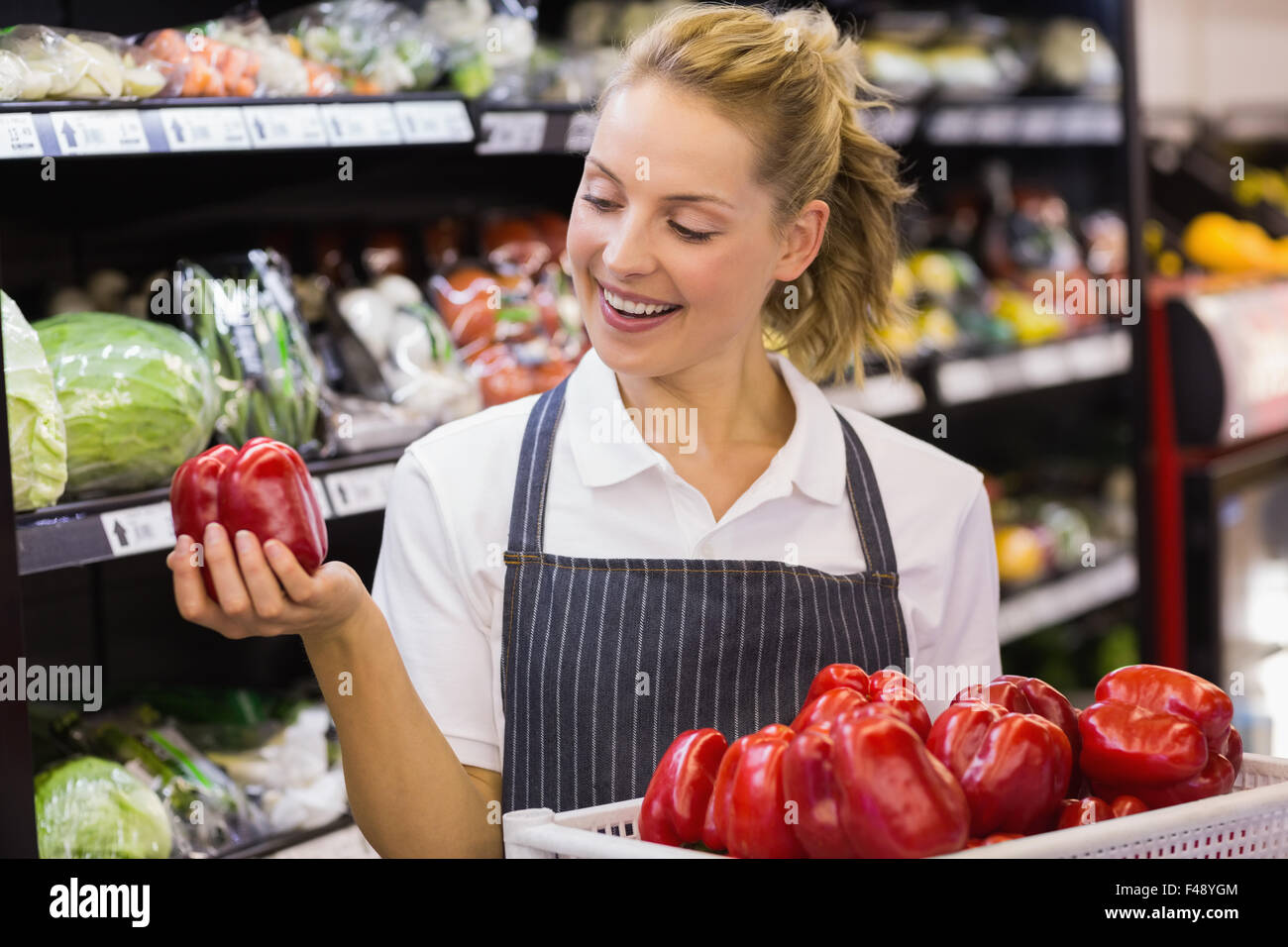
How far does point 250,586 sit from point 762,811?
48 centimetres

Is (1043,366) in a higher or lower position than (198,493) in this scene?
higher

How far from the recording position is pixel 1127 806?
111 centimetres

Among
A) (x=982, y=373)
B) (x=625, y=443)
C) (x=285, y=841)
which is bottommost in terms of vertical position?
(x=285, y=841)

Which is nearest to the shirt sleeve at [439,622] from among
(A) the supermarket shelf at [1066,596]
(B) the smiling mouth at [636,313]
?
(B) the smiling mouth at [636,313]

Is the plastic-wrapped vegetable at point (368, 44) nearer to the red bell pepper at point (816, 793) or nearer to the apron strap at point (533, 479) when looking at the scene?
the apron strap at point (533, 479)

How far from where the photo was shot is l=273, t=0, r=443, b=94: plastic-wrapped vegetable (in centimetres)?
226

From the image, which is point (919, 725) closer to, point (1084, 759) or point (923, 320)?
point (1084, 759)

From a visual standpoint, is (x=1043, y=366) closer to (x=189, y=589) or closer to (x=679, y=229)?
(x=679, y=229)

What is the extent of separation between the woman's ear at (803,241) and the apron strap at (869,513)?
0.24 meters

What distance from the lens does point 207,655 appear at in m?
2.51

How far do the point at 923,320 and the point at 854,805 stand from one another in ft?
9.05

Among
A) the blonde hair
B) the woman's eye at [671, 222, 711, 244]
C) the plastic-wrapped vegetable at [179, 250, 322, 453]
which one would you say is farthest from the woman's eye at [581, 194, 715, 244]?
the plastic-wrapped vegetable at [179, 250, 322, 453]

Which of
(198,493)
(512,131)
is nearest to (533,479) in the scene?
(198,493)

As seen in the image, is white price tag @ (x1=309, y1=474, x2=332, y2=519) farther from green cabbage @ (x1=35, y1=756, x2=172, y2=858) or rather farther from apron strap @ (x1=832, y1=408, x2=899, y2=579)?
apron strap @ (x1=832, y1=408, x2=899, y2=579)
